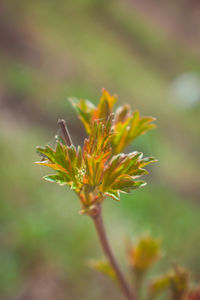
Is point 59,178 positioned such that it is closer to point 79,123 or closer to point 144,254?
point 144,254

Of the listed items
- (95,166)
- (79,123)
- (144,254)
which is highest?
(79,123)

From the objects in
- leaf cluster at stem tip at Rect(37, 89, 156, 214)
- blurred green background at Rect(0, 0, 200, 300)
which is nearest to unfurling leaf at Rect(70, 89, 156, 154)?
leaf cluster at stem tip at Rect(37, 89, 156, 214)

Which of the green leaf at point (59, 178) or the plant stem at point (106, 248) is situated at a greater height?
the green leaf at point (59, 178)

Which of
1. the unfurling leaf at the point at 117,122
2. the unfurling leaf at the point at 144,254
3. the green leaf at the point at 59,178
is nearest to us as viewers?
the green leaf at the point at 59,178

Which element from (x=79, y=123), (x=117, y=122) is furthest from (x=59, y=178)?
(x=79, y=123)

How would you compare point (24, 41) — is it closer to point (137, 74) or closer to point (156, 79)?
point (137, 74)

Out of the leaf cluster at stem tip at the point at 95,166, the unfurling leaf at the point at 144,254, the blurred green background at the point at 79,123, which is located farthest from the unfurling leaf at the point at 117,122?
the blurred green background at the point at 79,123

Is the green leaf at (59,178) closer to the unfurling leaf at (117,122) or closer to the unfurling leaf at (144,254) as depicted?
the unfurling leaf at (117,122)

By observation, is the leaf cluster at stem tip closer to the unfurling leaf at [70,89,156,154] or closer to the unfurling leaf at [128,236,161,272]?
the unfurling leaf at [70,89,156,154]
